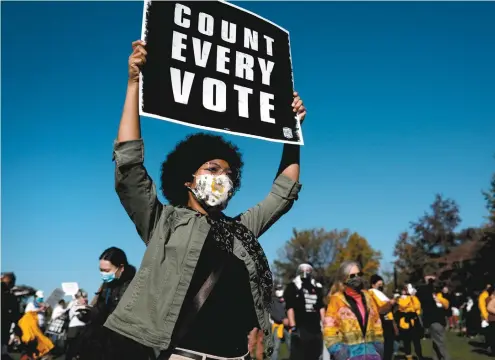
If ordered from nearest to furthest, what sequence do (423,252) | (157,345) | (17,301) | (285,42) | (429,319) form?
Result: 1. (157,345)
2. (285,42)
3. (17,301)
4. (429,319)
5. (423,252)

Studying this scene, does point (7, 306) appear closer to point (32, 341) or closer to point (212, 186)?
point (32, 341)

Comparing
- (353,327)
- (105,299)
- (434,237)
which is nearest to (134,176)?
(105,299)

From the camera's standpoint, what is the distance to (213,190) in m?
2.77

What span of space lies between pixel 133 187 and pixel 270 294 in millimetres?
916

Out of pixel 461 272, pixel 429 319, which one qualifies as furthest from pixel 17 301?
pixel 461 272

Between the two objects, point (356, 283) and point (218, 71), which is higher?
point (218, 71)

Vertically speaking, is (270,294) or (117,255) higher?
→ (117,255)

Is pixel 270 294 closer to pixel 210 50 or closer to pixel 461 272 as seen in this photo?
pixel 210 50

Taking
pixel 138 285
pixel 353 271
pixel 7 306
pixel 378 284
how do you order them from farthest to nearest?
pixel 378 284 → pixel 7 306 → pixel 353 271 → pixel 138 285

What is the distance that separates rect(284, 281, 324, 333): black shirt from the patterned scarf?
6.94 m

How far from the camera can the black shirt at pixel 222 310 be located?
2.46 meters

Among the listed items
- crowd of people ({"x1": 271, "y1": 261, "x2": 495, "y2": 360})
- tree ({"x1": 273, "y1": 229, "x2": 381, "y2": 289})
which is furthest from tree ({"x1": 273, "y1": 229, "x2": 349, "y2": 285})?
crowd of people ({"x1": 271, "y1": 261, "x2": 495, "y2": 360})

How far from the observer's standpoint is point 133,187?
8.05 feet

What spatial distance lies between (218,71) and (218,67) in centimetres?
3
